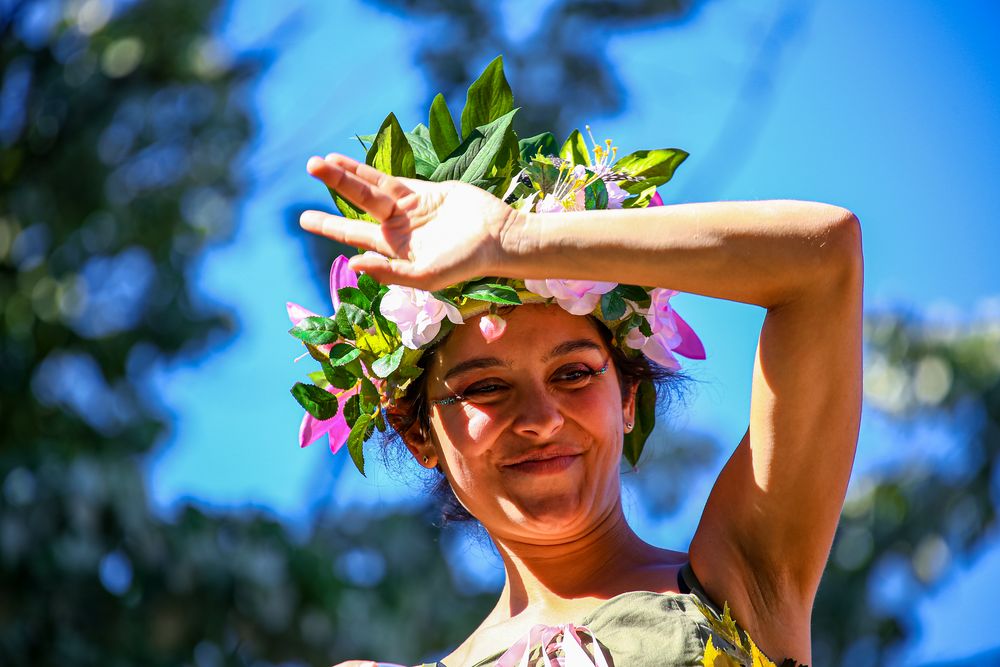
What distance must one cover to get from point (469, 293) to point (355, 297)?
0.98ft

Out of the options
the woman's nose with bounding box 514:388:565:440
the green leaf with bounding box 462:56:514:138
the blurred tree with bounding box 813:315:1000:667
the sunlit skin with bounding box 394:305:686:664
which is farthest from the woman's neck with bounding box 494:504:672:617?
the blurred tree with bounding box 813:315:1000:667

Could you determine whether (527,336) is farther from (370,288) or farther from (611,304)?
(370,288)

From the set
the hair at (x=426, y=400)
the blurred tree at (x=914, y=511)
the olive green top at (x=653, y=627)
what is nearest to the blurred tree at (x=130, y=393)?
the blurred tree at (x=914, y=511)

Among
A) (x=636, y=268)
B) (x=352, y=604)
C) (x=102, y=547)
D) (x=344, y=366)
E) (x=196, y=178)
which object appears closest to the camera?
(x=636, y=268)

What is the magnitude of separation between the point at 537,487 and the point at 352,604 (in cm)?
608

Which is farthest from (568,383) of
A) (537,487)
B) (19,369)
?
(19,369)

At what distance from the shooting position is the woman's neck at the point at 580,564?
98.7 inches

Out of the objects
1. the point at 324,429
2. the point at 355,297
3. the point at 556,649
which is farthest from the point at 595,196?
the point at 556,649

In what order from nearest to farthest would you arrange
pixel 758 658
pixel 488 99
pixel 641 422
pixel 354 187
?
pixel 354 187 → pixel 758 658 → pixel 488 99 → pixel 641 422

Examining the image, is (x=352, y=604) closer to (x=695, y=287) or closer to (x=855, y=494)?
(x=855, y=494)

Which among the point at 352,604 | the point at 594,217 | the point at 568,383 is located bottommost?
the point at 352,604

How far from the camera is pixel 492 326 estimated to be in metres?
2.47

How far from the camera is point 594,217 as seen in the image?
6.90ft

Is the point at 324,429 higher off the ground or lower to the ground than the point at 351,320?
lower
